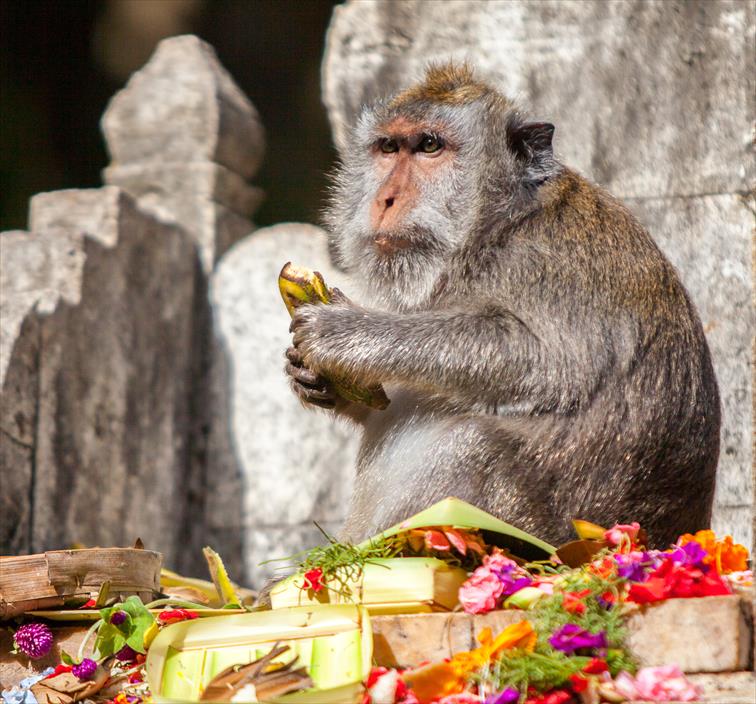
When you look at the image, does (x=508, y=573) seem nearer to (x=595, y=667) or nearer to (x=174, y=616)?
(x=595, y=667)

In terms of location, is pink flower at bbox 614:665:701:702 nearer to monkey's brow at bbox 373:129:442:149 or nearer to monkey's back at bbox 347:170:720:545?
monkey's back at bbox 347:170:720:545

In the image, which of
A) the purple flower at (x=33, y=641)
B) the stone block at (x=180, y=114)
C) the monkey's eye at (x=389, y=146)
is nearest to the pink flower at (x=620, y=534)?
the purple flower at (x=33, y=641)

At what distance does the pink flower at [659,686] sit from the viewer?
10.8 ft

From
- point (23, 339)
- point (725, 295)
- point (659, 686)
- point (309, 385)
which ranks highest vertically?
point (725, 295)

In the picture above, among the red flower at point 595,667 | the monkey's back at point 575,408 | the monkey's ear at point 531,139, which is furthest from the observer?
the monkey's ear at point 531,139

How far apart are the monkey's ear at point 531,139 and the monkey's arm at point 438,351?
0.80m

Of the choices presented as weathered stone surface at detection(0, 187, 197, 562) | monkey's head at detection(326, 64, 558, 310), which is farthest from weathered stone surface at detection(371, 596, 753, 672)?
weathered stone surface at detection(0, 187, 197, 562)

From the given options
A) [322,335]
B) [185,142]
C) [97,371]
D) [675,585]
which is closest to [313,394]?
[322,335]

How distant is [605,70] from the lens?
6832 mm

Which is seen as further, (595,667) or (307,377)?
(307,377)

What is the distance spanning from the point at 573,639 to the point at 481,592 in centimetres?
37

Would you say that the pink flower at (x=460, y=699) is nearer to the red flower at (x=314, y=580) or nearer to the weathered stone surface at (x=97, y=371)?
the red flower at (x=314, y=580)

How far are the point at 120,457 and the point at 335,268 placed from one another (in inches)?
63.2

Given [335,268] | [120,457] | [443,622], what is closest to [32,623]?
[443,622]
